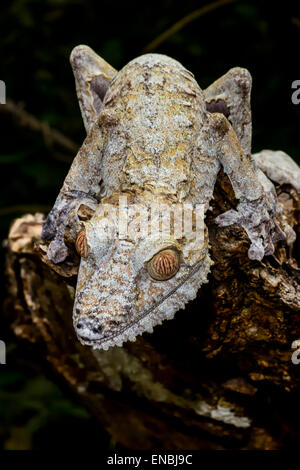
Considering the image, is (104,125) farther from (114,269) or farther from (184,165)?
(114,269)

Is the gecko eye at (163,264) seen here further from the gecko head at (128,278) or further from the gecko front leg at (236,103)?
the gecko front leg at (236,103)

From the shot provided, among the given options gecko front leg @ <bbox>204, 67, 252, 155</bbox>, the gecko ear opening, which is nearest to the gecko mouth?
gecko front leg @ <bbox>204, 67, 252, 155</bbox>

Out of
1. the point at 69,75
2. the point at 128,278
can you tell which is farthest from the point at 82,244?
the point at 69,75

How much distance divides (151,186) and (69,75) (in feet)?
15.1

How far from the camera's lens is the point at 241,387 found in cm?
431

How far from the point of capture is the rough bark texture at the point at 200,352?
390cm

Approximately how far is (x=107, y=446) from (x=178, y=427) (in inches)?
75.4

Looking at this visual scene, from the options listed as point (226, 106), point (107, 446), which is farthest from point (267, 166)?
point (107, 446)

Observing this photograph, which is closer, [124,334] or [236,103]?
[124,334]

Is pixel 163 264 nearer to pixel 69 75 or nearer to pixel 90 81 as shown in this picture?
pixel 90 81

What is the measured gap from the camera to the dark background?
22.5 feet

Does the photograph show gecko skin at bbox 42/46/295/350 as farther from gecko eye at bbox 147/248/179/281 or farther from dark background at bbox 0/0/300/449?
dark background at bbox 0/0/300/449

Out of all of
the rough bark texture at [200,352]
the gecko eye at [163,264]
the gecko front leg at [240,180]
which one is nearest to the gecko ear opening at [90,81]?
the rough bark texture at [200,352]

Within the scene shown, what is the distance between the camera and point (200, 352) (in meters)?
4.17
